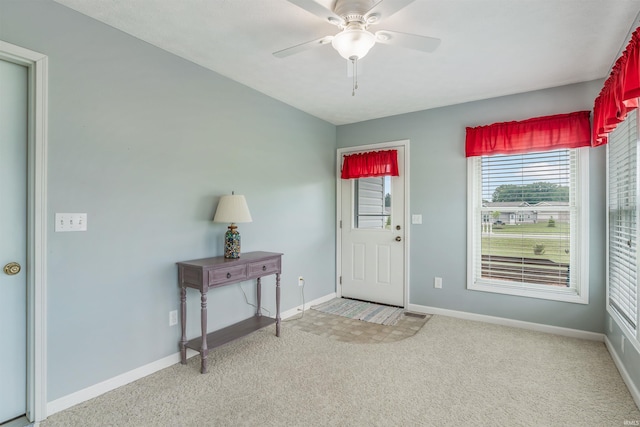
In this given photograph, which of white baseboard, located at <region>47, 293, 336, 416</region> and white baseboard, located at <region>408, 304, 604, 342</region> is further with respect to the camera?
white baseboard, located at <region>408, 304, 604, 342</region>

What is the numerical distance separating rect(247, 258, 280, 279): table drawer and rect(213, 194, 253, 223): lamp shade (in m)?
0.41

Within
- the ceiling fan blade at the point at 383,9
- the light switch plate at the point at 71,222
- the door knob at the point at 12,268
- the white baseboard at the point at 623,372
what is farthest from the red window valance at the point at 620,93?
the door knob at the point at 12,268

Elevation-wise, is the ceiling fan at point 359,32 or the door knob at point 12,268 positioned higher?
the ceiling fan at point 359,32

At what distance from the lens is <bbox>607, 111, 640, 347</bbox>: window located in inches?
85.7

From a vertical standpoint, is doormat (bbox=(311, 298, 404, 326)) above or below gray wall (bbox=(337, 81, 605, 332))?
below

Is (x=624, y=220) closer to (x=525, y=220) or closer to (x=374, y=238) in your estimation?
(x=525, y=220)

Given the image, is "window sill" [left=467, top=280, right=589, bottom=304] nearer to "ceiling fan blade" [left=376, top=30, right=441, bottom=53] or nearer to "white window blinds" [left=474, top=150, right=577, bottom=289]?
"white window blinds" [left=474, top=150, right=577, bottom=289]

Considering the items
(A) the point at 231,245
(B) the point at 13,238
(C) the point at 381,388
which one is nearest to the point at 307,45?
(A) the point at 231,245

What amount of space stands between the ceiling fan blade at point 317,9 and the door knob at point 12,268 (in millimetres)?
2062

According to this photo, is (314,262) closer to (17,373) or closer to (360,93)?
(360,93)

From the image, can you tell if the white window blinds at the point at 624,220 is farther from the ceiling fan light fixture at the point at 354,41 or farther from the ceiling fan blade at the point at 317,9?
the ceiling fan blade at the point at 317,9

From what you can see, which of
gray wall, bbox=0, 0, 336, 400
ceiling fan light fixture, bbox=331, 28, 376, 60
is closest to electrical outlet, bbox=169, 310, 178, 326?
gray wall, bbox=0, 0, 336, 400

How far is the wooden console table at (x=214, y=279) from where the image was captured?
2.41 m

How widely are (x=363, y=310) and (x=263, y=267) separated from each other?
1620 mm
